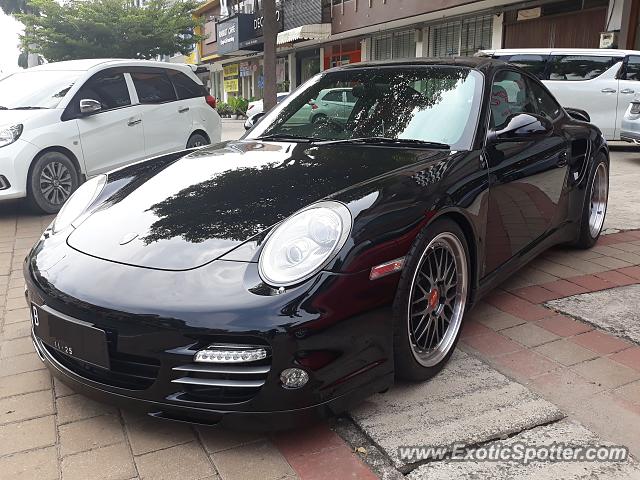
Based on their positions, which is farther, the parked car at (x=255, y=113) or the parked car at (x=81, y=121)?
the parked car at (x=81, y=121)

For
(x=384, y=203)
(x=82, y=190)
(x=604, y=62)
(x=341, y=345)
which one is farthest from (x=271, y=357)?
(x=604, y=62)

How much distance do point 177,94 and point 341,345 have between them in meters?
6.59

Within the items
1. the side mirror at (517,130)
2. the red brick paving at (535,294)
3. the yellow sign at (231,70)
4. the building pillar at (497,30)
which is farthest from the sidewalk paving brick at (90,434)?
the yellow sign at (231,70)

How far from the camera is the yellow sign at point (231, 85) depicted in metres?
41.7

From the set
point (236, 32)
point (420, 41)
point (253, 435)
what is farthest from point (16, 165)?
point (236, 32)

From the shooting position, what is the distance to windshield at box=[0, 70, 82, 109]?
6363mm

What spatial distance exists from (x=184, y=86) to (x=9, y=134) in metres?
2.72

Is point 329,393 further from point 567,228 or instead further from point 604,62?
point 604,62

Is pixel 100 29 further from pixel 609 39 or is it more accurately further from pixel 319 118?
pixel 319 118

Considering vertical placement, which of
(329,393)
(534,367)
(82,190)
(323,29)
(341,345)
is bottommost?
(534,367)

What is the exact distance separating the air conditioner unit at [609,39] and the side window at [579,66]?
4.24 meters

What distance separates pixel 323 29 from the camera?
2400cm

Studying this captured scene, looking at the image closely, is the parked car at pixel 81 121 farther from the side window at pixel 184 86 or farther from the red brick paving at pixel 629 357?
the red brick paving at pixel 629 357

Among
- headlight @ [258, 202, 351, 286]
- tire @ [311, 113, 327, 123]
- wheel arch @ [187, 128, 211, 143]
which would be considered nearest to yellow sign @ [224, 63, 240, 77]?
wheel arch @ [187, 128, 211, 143]
